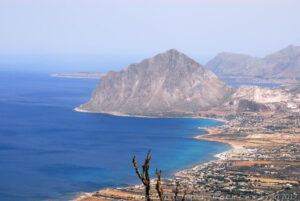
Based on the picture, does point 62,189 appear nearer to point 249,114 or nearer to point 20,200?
point 20,200

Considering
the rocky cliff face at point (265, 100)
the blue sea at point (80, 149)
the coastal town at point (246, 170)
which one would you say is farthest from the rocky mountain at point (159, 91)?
the coastal town at point (246, 170)

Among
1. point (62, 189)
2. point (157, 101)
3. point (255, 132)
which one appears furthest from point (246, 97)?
point (62, 189)

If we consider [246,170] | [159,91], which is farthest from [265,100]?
[246,170]

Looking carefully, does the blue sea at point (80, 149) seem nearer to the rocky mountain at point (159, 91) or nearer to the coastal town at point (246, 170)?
the coastal town at point (246, 170)

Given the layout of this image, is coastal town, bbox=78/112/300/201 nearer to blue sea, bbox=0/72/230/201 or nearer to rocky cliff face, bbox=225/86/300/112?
blue sea, bbox=0/72/230/201

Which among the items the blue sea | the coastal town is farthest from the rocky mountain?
the coastal town

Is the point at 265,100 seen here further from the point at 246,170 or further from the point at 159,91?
the point at 246,170
